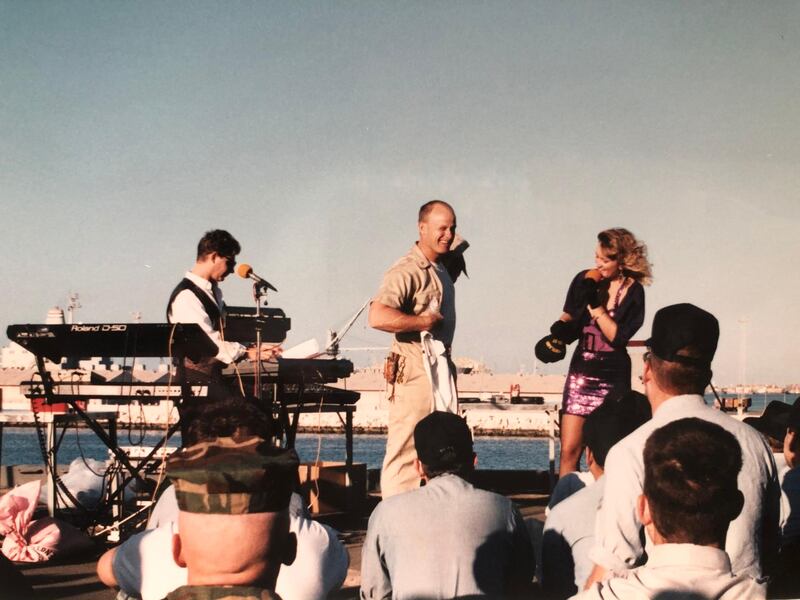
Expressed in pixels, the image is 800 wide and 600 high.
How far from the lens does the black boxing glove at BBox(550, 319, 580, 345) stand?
5398 millimetres

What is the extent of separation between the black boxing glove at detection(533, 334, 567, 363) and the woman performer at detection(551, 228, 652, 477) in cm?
3

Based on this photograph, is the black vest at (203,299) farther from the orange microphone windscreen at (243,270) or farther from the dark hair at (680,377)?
A: the dark hair at (680,377)

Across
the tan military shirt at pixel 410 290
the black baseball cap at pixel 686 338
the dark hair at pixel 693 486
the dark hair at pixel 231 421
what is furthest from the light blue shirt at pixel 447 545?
the tan military shirt at pixel 410 290

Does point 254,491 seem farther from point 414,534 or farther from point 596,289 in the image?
point 596,289

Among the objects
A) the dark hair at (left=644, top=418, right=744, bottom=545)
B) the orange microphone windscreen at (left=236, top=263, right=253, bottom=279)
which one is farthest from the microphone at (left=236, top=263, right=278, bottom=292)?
the dark hair at (left=644, top=418, right=744, bottom=545)

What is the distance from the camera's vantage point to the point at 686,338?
303 cm

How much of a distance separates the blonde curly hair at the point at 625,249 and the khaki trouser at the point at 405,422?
1376 mm

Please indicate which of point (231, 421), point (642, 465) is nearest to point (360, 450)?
point (231, 421)

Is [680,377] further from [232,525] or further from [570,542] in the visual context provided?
[232,525]

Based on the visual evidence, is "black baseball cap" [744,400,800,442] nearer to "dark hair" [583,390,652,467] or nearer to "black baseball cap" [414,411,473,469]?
"dark hair" [583,390,652,467]

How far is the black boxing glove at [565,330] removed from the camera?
5.40 meters

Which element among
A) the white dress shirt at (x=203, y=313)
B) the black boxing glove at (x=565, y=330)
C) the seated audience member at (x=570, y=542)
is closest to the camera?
the seated audience member at (x=570, y=542)

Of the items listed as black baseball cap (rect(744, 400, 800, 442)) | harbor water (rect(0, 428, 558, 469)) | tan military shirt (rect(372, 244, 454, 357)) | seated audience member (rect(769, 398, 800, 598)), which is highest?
tan military shirt (rect(372, 244, 454, 357))

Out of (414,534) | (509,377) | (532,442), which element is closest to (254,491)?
(414,534)
